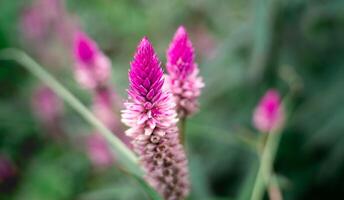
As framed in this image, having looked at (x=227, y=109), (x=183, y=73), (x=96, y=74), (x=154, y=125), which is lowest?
(x=154, y=125)

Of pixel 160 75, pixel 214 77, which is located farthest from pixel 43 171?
pixel 160 75

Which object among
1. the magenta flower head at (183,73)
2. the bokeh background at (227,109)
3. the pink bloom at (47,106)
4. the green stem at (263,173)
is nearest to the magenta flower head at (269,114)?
the green stem at (263,173)

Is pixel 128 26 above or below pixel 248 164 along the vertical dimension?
above

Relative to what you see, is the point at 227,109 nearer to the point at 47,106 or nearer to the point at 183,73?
the point at 47,106

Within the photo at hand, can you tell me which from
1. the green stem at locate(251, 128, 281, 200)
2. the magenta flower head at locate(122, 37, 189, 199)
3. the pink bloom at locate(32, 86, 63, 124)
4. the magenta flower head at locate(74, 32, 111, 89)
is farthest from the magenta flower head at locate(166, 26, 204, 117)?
the pink bloom at locate(32, 86, 63, 124)

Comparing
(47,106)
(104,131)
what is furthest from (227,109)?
(104,131)

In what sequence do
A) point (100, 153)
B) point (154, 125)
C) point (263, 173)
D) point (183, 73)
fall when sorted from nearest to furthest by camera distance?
point (154, 125)
point (183, 73)
point (263, 173)
point (100, 153)

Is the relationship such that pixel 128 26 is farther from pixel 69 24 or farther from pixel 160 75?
pixel 160 75
